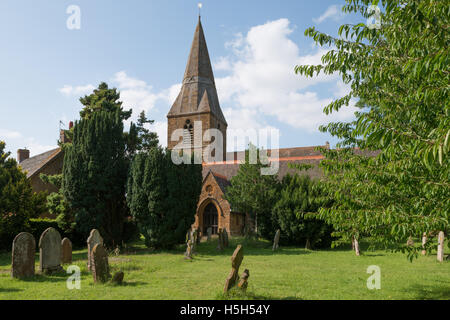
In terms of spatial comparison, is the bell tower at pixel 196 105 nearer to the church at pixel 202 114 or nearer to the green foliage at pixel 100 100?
the church at pixel 202 114

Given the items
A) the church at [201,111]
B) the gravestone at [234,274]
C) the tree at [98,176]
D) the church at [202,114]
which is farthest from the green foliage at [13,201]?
the church at [201,111]

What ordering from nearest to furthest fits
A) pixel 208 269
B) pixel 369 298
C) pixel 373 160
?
pixel 373 160 < pixel 369 298 < pixel 208 269

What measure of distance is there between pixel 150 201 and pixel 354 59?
1544 cm

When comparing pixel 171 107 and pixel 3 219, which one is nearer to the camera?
pixel 3 219

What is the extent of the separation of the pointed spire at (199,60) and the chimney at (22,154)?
20.4 metres

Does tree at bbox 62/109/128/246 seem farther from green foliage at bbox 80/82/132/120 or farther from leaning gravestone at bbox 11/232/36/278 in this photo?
leaning gravestone at bbox 11/232/36/278

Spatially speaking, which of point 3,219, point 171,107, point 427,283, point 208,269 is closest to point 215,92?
point 171,107

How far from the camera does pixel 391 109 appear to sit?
202 inches

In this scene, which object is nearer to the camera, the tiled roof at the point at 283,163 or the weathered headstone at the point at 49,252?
the weathered headstone at the point at 49,252

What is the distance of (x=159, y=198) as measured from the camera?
61.3 feet

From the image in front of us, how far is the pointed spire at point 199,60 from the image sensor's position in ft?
136

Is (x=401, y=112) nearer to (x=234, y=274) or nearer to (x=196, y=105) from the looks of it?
(x=234, y=274)
